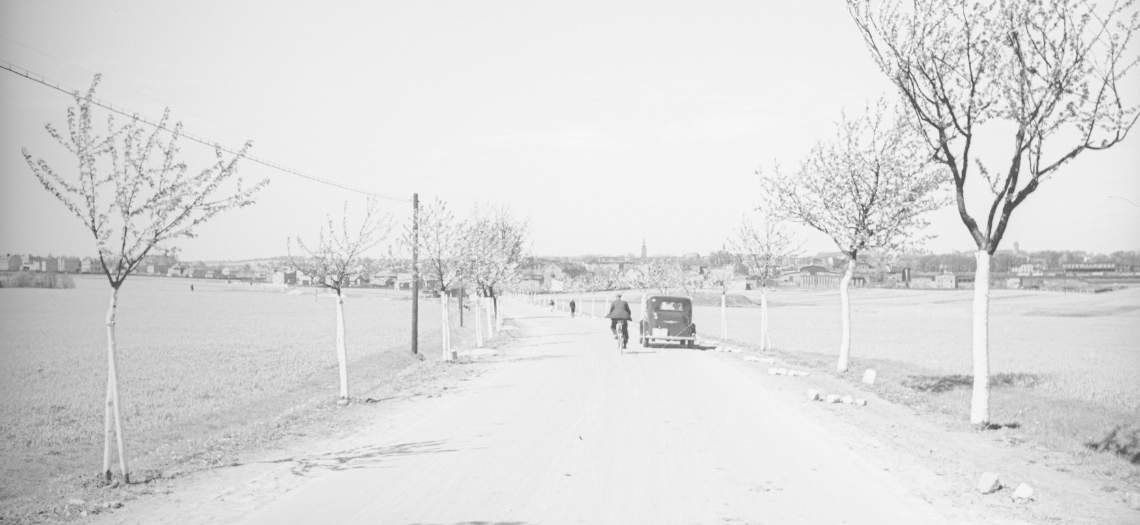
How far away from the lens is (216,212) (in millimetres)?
10406

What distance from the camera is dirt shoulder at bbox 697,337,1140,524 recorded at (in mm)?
7895

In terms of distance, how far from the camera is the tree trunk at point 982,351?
1255 cm

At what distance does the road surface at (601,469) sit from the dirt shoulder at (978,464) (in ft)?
1.61

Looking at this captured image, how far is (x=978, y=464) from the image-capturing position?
392 inches

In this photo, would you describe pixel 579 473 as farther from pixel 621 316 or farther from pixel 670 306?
pixel 670 306

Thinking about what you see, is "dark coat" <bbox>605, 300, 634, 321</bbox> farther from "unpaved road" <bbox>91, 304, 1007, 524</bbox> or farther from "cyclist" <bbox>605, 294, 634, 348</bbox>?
"unpaved road" <bbox>91, 304, 1007, 524</bbox>

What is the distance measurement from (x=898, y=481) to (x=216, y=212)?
9.40 metres

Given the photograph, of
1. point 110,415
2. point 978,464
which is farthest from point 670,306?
point 110,415

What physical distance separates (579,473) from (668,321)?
22.4 m

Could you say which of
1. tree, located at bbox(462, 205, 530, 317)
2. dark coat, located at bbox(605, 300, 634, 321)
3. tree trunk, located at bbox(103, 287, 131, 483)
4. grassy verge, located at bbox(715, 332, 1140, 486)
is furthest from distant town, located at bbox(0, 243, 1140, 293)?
tree trunk, located at bbox(103, 287, 131, 483)

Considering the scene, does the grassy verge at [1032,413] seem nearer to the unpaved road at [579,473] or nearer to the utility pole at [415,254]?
the unpaved road at [579,473]

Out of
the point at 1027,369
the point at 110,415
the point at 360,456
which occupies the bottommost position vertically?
the point at 1027,369

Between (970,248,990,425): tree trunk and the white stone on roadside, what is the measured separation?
4.43 meters

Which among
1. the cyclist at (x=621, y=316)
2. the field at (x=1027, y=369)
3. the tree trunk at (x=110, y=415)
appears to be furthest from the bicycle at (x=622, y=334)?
the tree trunk at (x=110, y=415)
